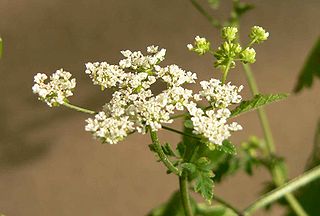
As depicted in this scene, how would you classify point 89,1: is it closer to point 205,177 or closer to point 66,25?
point 66,25

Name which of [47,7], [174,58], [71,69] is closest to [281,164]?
[174,58]

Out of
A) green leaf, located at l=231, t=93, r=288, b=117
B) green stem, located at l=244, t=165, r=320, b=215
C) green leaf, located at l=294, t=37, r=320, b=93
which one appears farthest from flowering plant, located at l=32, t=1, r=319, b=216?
green leaf, located at l=294, t=37, r=320, b=93

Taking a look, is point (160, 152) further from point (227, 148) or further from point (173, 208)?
point (173, 208)

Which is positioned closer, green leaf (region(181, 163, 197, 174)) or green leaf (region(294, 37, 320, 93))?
green leaf (region(181, 163, 197, 174))

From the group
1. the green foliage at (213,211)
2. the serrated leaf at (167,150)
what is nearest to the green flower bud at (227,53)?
the serrated leaf at (167,150)

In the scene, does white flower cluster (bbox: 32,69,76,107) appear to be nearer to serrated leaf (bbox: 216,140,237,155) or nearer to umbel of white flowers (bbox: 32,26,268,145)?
umbel of white flowers (bbox: 32,26,268,145)
